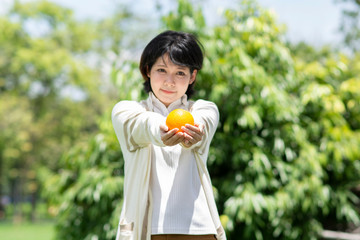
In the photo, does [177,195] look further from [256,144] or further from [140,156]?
[256,144]

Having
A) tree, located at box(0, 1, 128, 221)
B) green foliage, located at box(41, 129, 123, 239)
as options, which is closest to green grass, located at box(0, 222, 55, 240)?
tree, located at box(0, 1, 128, 221)

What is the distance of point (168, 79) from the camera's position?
1546 mm

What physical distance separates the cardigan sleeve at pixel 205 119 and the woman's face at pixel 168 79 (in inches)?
3.5

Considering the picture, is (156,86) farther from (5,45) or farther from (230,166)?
(5,45)

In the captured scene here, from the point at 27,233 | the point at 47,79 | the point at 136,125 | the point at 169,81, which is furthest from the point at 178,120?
the point at 47,79

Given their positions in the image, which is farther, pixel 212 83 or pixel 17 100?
pixel 17 100

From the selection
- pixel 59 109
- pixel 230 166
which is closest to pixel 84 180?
pixel 230 166

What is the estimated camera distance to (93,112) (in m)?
19.5

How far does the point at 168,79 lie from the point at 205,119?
0.21 meters

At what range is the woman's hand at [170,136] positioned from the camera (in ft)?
4.12

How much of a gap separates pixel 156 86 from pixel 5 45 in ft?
59.6

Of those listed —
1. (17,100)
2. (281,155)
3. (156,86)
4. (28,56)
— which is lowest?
(281,155)

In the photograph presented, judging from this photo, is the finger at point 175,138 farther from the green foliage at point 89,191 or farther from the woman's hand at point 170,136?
the green foliage at point 89,191

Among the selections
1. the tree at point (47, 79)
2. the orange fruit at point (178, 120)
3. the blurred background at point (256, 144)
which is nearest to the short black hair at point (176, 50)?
the orange fruit at point (178, 120)
